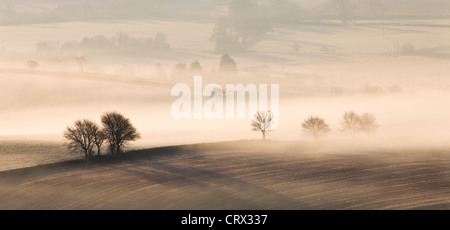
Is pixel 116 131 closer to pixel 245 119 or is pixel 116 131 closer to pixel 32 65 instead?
pixel 245 119

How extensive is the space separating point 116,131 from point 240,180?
1536 centimetres

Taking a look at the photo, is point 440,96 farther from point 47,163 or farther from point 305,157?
point 47,163

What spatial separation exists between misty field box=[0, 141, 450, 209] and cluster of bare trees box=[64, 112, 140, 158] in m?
1.90

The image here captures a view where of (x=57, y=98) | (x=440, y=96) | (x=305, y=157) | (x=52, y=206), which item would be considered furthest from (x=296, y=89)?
(x=52, y=206)

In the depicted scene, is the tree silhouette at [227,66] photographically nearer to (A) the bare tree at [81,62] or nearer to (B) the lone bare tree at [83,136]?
(A) the bare tree at [81,62]

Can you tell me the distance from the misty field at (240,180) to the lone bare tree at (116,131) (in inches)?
71.7

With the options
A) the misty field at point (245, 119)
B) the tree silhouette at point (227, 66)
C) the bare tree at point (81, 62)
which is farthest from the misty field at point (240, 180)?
the bare tree at point (81, 62)

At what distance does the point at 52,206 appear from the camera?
123ft

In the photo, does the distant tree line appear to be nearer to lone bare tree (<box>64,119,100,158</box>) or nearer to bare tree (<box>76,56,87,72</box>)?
bare tree (<box>76,56,87,72</box>)

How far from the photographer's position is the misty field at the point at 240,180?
36969mm

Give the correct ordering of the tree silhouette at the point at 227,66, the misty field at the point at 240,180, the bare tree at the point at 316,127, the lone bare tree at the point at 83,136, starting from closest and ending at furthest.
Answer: the misty field at the point at 240,180
the lone bare tree at the point at 83,136
the bare tree at the point at 316,127
the tree silhouette at the point at 227,66

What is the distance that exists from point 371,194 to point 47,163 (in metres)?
27.9

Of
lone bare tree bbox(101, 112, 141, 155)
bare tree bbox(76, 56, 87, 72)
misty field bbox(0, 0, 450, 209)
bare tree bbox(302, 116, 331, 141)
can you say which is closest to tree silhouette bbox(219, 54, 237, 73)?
misty field bbox(0, 0, 450, 209)

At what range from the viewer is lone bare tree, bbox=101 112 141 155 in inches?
2060
